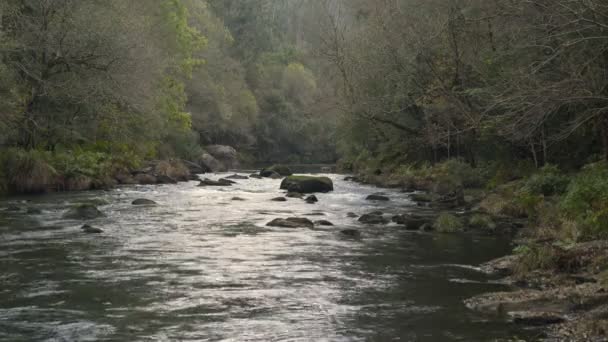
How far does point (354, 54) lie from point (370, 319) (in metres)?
34.2

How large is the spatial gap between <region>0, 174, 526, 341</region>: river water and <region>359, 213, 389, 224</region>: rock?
391 millimetres

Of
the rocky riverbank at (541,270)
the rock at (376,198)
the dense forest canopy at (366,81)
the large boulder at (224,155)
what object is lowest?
the rocky riverbank at (541,270)

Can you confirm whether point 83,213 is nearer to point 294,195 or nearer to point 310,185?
point 294,195

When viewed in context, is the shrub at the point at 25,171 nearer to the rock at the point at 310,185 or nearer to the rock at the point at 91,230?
the rock at the point at 310,185

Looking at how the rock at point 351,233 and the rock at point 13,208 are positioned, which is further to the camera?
the rock at point 13,208

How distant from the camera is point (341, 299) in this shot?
1342cm

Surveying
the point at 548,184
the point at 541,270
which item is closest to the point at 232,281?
the point at 541,270

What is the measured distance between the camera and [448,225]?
22.6 meters

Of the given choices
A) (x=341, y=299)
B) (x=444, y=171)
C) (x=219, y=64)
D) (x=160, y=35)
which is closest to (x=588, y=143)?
(x=444, y=171)

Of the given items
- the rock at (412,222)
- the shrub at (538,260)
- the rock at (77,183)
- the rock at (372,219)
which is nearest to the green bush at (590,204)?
the shrub at (538,260)

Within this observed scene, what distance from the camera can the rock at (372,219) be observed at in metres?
24.9

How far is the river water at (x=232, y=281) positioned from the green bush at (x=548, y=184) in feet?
19.2

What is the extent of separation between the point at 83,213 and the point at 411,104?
1790cm

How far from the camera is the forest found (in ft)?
56.2
